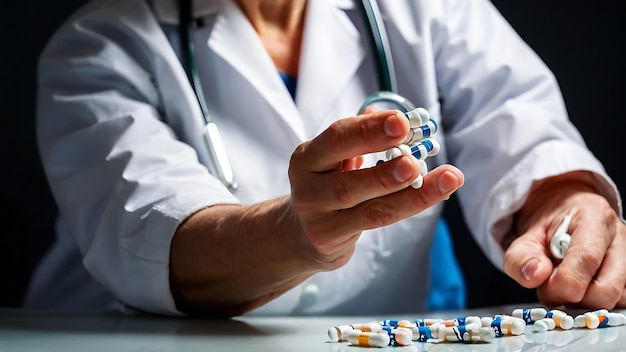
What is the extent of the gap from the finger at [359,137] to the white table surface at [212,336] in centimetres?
15

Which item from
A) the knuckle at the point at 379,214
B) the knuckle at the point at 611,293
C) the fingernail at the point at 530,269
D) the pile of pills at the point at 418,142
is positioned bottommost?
the knuckle at the point at 611,293

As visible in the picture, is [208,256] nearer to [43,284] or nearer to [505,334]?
[505,334]

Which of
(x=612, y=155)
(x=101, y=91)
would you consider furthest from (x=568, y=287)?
(x=612, y=155)

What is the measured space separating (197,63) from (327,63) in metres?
0.16

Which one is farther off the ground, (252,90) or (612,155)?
Answer: (252,90)

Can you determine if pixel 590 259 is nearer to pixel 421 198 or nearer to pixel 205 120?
pixel 421 198

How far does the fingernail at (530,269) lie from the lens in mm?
924

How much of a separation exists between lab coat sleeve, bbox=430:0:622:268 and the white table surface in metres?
0.17

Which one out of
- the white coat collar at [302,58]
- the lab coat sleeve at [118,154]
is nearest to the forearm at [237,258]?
the lab coat sleeve at [118,154]

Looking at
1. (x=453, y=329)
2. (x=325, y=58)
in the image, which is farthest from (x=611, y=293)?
(x=325, y=58)

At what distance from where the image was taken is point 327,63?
1.17 meters

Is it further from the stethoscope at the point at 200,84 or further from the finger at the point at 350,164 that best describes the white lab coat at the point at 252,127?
the finger at the point at 350,164

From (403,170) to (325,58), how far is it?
0.51 metres

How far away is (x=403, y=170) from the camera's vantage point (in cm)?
68
